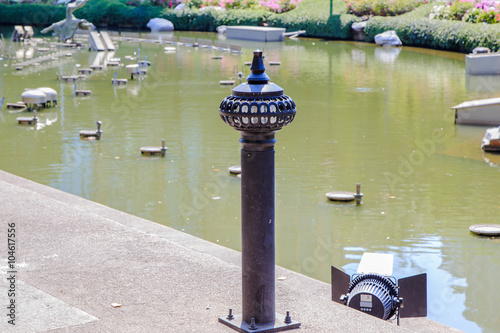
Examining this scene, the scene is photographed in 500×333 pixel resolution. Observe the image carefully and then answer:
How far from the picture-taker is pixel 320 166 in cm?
1322

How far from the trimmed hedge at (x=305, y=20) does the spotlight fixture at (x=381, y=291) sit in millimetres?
24632

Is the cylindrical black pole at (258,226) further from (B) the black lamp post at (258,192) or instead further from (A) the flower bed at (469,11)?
(A) the flower bed at (469,11)

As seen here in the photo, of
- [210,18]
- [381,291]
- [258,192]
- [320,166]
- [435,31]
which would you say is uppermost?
[210,18]

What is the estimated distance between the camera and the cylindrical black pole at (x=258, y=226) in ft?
15.6

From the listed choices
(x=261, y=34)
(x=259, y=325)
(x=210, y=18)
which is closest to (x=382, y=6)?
(x=261, y=34)

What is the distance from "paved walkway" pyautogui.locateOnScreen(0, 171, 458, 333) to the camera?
488 centimetres

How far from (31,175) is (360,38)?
28502mm

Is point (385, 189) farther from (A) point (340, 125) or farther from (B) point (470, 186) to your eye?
(A) point (340, 125)

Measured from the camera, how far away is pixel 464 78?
77.7 ft

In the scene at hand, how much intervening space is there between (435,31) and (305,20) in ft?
34.1

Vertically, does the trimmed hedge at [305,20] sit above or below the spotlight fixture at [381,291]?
above

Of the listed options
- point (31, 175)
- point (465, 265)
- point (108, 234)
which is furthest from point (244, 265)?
point (31, 175)

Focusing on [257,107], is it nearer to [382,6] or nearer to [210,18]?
[382,6]

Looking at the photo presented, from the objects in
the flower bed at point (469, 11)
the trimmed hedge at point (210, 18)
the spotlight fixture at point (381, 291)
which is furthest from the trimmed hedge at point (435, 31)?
the spotlight fixture at point (381, 291)
